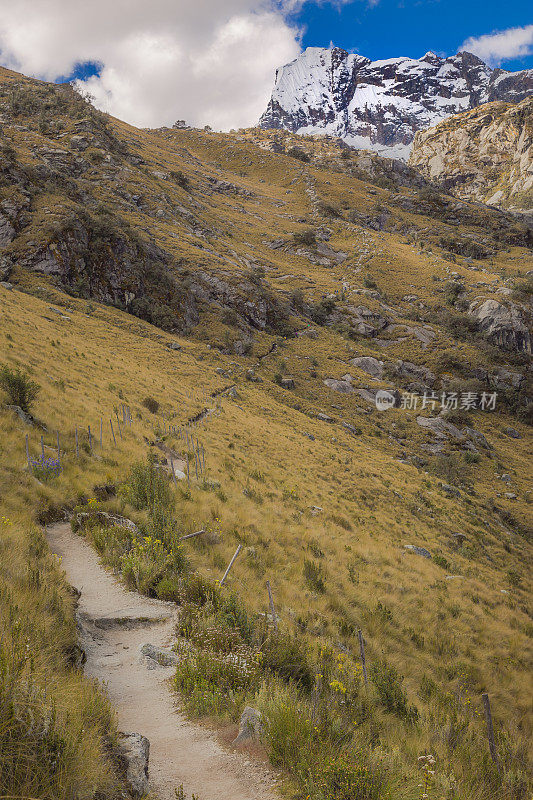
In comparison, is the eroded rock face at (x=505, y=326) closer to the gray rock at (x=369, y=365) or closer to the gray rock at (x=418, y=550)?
the gray rock at (x=369, y=365)

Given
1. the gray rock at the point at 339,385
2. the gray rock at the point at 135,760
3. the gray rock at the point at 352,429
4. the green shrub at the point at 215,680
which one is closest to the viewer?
the gray rock at the point at 135,760

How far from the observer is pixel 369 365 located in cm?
4612

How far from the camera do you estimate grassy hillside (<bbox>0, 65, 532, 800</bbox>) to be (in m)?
4.33

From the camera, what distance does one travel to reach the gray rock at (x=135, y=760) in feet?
9.29

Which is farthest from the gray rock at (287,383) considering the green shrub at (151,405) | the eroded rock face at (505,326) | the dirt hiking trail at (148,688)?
the dirt hiking trail at (148,688)

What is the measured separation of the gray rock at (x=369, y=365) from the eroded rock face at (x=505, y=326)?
1695cm

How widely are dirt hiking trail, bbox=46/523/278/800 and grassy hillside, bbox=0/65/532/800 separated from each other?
14.3 inches

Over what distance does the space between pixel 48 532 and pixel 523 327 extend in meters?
58.3

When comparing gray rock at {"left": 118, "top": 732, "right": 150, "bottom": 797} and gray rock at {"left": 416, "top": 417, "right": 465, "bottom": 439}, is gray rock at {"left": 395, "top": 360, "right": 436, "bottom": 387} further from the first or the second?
gray rock at {"left": 118, "top": 732, "right": 150, "bottom": 797}

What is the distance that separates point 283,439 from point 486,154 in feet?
638

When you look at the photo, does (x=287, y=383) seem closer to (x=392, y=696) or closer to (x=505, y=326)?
(x=505, y=326)

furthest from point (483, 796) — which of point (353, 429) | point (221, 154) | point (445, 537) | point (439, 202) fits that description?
point (221, 154)

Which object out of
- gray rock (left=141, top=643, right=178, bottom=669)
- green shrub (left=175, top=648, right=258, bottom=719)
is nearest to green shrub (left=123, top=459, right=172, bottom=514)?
gray rock (left=141, top=643, right=178, bottom=669)

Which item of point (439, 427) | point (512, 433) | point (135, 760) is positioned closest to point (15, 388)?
point (135, 760)
